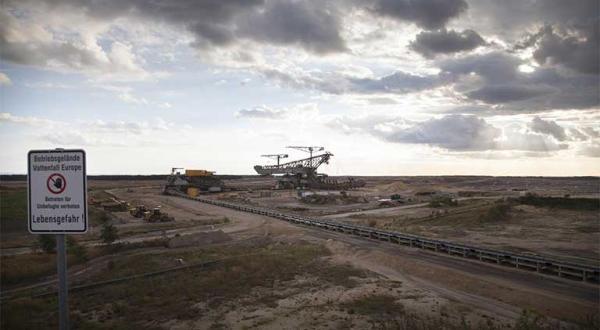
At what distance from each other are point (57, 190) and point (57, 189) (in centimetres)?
1

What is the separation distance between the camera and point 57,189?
14.3 feet

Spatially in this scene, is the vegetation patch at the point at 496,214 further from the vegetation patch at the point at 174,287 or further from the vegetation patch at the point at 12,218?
the vegetation patch at the point at 12,218

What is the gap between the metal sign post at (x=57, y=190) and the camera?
434 centimetres

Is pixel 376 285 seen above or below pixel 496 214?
below

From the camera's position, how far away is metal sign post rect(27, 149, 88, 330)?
4.34 meters

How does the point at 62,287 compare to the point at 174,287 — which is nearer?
the point at 62,287

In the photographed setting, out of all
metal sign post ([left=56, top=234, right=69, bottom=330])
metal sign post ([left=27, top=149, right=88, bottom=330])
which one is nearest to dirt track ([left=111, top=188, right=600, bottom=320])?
metal sign post ([left=56, top=234, right=69, bottom=330])

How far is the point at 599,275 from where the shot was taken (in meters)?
18.5

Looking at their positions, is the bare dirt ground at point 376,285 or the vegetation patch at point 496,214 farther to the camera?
the vegetation patch at point 496,214

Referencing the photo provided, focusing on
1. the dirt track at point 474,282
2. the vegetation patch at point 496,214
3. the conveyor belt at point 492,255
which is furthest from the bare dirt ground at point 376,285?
the vegetation patch at point 496,214

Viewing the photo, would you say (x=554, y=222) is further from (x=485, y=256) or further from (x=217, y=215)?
(x=217, y=215)

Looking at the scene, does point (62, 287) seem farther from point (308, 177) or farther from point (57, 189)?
point (308, 177)

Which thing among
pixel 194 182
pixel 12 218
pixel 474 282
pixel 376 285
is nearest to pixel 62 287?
pixel 376 285

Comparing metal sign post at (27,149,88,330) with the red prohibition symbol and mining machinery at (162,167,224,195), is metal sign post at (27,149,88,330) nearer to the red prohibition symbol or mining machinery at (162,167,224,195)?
the red prohibition symbol
